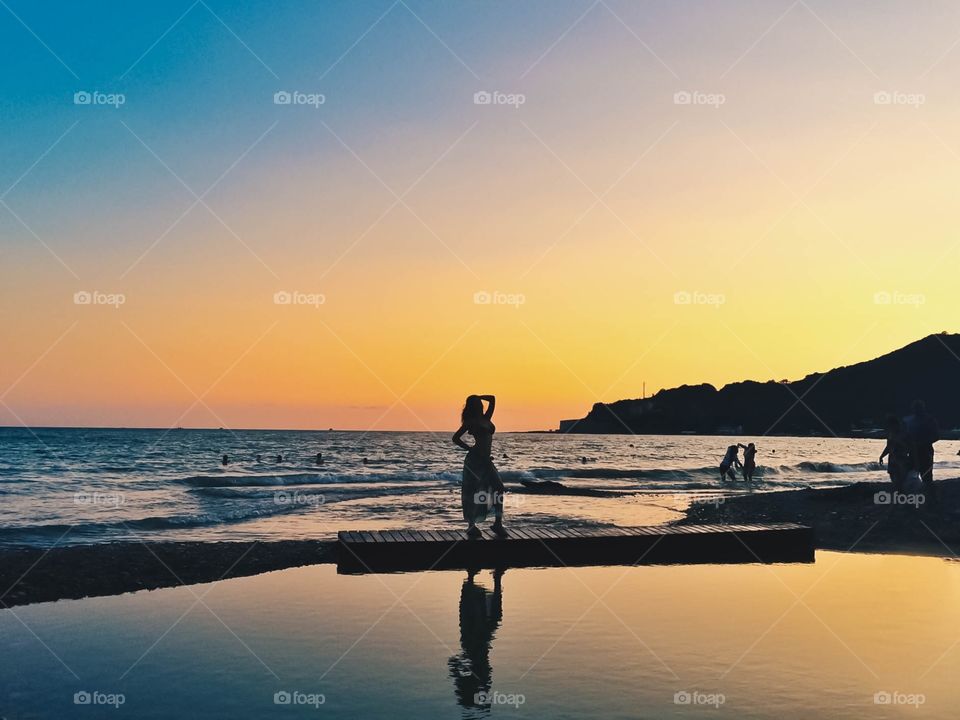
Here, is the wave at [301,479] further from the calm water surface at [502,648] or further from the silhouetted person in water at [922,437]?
the calm water surface at [502,648]

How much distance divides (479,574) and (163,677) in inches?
263

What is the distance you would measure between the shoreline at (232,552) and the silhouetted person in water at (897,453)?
0.93 meters

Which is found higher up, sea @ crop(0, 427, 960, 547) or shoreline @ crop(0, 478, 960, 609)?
sea @ crop(0, 427, 960, 547)

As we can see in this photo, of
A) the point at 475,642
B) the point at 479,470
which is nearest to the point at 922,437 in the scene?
the point at 479,470

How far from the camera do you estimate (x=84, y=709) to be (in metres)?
7.03

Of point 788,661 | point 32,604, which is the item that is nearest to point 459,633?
point 788,661

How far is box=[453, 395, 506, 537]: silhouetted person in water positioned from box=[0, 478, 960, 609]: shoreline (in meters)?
2.78

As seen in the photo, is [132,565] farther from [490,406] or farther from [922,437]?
[922,437]

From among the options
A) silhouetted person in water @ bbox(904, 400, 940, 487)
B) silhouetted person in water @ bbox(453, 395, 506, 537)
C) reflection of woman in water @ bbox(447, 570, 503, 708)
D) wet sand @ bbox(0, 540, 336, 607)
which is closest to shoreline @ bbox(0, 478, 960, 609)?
wet sand @ bbox(0, 540, 336, 607)

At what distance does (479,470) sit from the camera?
15094 mm

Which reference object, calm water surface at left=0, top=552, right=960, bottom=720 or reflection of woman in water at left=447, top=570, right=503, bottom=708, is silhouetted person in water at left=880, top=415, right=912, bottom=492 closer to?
calm water surface at left=0, top=552, right=960, bottom=720

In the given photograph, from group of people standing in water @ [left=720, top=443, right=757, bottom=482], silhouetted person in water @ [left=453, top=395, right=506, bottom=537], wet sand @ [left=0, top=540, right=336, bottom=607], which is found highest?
group of people standing in water @ [left=720, top=443, right=757, bottom=482]

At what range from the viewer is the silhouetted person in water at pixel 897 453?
22.3 meters

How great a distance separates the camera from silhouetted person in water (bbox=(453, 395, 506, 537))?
14.8 m
